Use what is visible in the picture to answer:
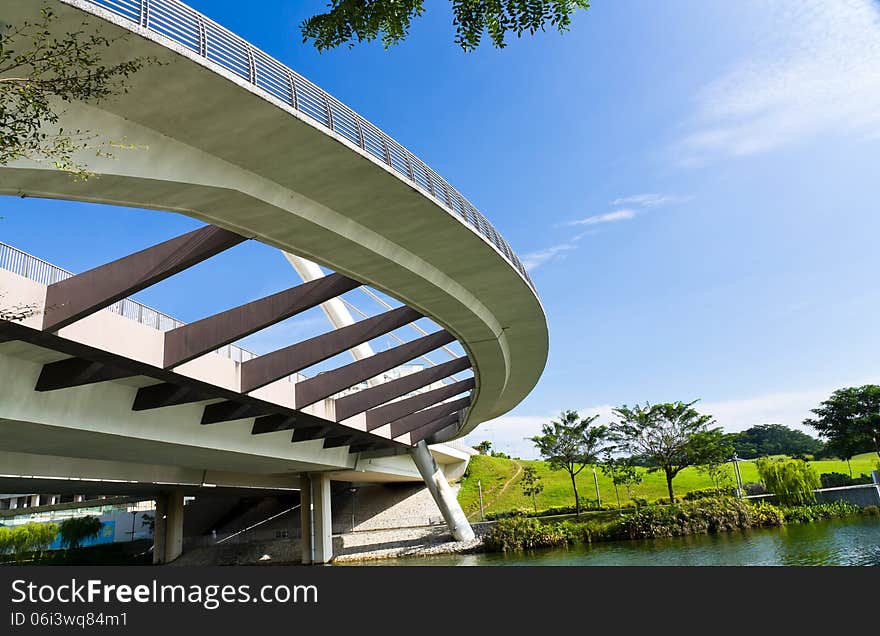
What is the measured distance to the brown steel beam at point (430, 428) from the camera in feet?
100.0

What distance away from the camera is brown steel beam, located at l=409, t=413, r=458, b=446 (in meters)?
30.5

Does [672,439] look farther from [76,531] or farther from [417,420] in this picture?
[76,531]

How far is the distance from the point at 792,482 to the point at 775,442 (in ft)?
297

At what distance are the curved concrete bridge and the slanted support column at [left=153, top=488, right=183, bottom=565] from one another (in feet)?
53.0

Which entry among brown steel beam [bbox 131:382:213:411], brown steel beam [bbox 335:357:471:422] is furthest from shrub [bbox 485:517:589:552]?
brown steel beam [bbox 131:382:213:411]

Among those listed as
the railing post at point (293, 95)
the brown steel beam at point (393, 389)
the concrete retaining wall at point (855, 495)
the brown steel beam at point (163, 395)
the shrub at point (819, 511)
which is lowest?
the shrub at point (819, 511)

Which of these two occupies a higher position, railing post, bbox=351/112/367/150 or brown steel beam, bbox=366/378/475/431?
railing post, bbox=351/112/367/150

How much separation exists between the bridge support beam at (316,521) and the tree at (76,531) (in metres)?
30.3

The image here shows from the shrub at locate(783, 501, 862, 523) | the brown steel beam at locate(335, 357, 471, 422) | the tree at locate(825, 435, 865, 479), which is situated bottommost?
the shrub at locate(783, 501, 862, 523)

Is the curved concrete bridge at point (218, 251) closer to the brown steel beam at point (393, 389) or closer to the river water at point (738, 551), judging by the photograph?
the brown steel beam at point (393, 389)

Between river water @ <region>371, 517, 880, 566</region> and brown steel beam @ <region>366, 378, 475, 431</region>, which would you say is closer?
river water @ <region>371, 517, 880, 566</region>

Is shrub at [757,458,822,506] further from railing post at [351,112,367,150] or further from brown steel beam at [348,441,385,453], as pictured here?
railing post at [351,112,367,150]

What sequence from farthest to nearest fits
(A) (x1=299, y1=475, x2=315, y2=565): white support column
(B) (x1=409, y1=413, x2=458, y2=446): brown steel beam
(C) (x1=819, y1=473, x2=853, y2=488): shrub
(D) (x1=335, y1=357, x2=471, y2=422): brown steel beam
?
(C) (x1=819, y1=473, x2=853, y2=488): shrub → (A) (x1=299, y1=475, x2=315, y2=565): white support column → (B) (x1=409, y1=413, x2=458, y2=446): brown steel beam → (D) (x1=335, y1=357, x2=471, y2=422): brown steel beam

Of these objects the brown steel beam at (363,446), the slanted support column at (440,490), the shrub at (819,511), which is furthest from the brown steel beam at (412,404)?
the shrub at (819,511)
